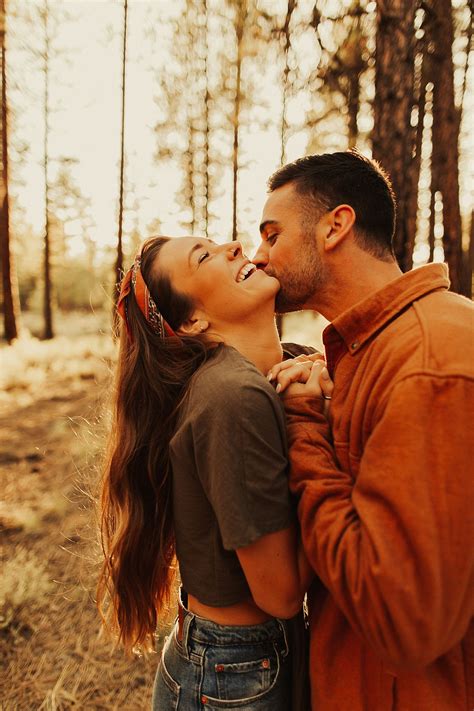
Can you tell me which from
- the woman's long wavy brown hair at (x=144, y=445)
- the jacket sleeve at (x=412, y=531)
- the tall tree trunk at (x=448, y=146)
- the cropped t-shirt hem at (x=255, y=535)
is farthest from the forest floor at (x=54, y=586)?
the tall tree trunk at (x=448, y=146)

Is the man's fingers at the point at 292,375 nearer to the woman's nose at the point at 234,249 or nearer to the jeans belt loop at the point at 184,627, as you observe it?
the woman's nose at the point at 234,249

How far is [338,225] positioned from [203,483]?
4.01 ft

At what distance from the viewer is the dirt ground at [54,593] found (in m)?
3.44

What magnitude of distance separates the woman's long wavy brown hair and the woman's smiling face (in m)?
0.06

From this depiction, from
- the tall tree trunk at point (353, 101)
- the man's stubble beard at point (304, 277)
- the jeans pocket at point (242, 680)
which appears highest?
the tall tree trunk at point (353, 101)

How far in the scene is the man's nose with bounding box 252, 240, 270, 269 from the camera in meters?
2.32

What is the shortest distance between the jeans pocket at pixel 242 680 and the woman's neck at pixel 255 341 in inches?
46.2

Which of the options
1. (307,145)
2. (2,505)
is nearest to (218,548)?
(2,505)

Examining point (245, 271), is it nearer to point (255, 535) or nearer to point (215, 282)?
point (215, 282)

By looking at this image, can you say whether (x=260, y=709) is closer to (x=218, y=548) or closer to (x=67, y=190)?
(x=218, y=548)

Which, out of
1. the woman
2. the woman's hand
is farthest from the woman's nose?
the woman's hand

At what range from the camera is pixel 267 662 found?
182cm

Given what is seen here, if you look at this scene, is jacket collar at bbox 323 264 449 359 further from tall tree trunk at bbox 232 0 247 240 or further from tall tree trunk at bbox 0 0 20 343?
tall tree trunk at bbox 0 0 20 343

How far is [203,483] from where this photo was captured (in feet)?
5.55
